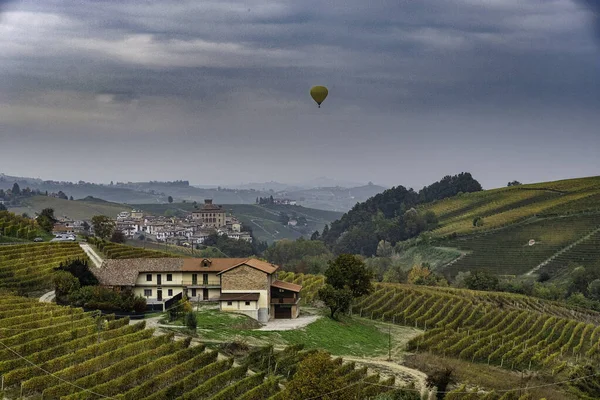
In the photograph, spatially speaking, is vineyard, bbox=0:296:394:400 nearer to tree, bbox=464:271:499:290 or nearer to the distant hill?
tree, bbox=464:271:499:290

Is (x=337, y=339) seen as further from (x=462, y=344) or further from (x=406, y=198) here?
(x=406, y=198)

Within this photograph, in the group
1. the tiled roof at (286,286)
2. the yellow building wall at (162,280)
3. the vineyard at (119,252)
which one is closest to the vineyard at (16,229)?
the vineyard at (119,252)

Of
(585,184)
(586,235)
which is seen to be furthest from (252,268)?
(585,184)

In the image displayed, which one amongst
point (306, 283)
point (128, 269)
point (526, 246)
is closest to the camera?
point (128, 269)

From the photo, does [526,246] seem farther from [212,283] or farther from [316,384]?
[316,384]

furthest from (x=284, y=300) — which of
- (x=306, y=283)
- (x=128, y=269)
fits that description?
(x=306, y=283)

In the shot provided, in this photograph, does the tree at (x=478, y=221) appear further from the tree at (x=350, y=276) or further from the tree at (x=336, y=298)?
the tree at (x=336, y=298)
